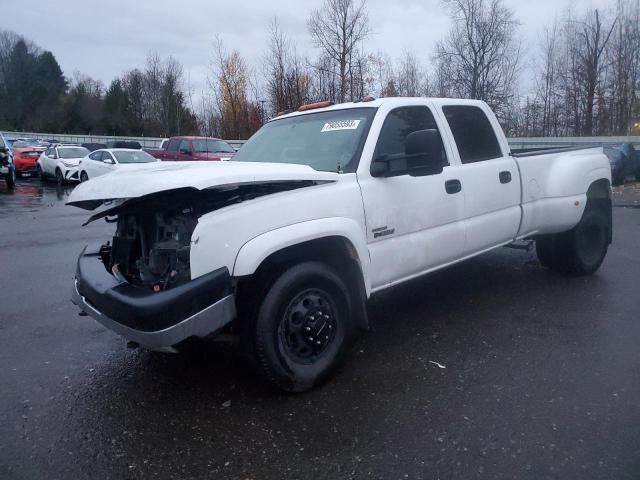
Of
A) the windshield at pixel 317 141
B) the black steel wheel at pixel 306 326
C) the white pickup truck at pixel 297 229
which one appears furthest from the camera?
the windshield at pixel 317 141

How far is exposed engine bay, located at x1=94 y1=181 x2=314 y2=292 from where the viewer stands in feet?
10.8

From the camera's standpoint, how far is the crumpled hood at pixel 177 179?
9.98 feet

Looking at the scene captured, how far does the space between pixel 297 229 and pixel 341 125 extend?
4.47 feet

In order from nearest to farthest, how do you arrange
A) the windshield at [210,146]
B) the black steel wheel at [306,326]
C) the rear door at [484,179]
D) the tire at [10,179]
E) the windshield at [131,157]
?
the black steel wheel at [306,326], the rear door at [484,179], the tire at [10,179], the windshield at [131,157], the windshield at [210,146]

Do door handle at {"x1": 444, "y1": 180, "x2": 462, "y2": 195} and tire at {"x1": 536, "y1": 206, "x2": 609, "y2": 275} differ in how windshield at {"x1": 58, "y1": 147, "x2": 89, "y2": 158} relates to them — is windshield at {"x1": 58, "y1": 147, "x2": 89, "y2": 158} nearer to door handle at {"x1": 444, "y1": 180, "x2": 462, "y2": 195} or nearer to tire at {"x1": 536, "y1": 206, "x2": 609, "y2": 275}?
tire at {"x1": 536, "y1": 206, "x2": 609, "y2": 275}

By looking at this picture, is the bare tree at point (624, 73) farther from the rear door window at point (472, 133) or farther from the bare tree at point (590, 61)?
the rear door window at point (472, 133)

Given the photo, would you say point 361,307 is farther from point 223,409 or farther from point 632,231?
point 632,231

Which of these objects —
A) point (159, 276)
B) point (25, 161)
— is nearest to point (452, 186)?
point (159, 276)

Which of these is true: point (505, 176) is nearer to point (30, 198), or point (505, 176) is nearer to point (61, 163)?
point (30, 198)

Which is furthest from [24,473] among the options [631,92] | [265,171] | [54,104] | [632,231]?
[54,104]

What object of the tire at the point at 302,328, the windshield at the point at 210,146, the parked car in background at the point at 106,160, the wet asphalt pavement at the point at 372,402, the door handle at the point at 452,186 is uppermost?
the windshield at the point at 210,146

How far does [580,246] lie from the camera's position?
20.2 ft

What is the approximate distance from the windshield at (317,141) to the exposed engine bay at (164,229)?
58 cm

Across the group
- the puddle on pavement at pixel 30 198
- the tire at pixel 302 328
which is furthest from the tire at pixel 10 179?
the tire at pixel 302 328
